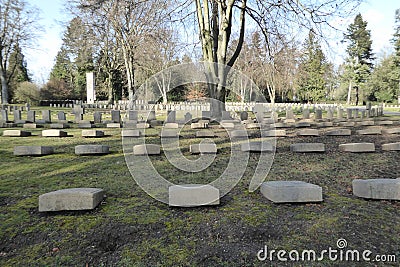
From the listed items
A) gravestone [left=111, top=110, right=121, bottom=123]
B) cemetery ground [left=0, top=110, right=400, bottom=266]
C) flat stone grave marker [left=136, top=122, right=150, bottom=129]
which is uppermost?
gravestone [left=111, top=110, right=121, bottom=123]

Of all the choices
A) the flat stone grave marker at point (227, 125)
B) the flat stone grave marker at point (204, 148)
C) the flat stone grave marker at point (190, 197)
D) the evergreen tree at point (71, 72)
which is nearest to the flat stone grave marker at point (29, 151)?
the flat stone grave marker at point (204, 148)

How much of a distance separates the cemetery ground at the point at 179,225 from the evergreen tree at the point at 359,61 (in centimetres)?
5406

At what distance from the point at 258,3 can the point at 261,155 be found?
8.42 meters

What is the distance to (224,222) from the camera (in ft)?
10.4

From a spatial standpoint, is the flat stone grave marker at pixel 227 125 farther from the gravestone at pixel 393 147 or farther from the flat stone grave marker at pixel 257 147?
the gravestone at pixel 393 147

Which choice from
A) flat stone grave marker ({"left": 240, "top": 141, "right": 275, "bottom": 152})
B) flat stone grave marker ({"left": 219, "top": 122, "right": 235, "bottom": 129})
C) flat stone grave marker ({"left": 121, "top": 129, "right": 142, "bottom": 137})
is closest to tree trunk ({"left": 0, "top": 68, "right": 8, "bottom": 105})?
flat stone grave marker ({"left": 121, "top": 129, "right": 142, "bottom": 137})

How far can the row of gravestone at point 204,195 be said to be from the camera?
339 cm

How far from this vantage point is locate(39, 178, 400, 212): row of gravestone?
3.39 meters

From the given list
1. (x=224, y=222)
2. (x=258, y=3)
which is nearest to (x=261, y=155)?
(x=224, y=222)

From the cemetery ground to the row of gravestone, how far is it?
0.08 meters

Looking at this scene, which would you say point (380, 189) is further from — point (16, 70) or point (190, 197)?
point (16, 70)

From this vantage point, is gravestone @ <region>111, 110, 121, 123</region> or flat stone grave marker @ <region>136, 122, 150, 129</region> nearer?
flat stone grave marker @ <region>136, 122, 150, 129</region>

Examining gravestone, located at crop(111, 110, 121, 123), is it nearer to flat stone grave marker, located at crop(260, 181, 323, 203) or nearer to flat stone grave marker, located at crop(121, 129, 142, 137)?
flat stone grave marker, located at crop(121, 129, 142, 137)

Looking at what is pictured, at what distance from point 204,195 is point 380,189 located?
2173 mm
